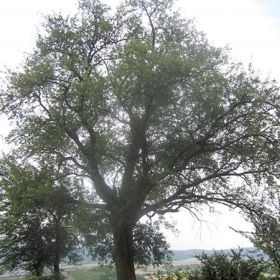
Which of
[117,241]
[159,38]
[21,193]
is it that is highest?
[159,38]

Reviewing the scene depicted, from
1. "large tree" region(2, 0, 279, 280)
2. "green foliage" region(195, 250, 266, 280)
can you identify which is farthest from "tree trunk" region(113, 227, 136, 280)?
"green foliage" region(195, 250, 266, 280)

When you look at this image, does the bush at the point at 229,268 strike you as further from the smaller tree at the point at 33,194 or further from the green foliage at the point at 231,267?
the smaller tree at the point at 33,194

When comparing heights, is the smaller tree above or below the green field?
above

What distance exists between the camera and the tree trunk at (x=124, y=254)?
22.8 meters

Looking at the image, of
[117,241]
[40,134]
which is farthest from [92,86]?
[117,241]

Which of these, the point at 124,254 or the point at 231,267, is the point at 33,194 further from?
the point at 231,267

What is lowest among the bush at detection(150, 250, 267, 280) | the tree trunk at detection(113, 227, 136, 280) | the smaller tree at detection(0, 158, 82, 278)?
the bush at detection(150, 250, 267, 280)

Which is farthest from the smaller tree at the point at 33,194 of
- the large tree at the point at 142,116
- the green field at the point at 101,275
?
the green field at the point at 101,275

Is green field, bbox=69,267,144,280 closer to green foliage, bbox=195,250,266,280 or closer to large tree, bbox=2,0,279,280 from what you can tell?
large tree, bbox=2,0,279,280

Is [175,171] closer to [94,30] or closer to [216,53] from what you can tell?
[216,53]

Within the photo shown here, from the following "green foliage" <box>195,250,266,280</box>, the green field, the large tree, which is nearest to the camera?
"green foliage" <box>195,250,266,280</box>

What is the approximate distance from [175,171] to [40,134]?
8.07 m

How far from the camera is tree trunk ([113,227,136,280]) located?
2284cm

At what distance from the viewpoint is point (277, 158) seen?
70.2 ft
